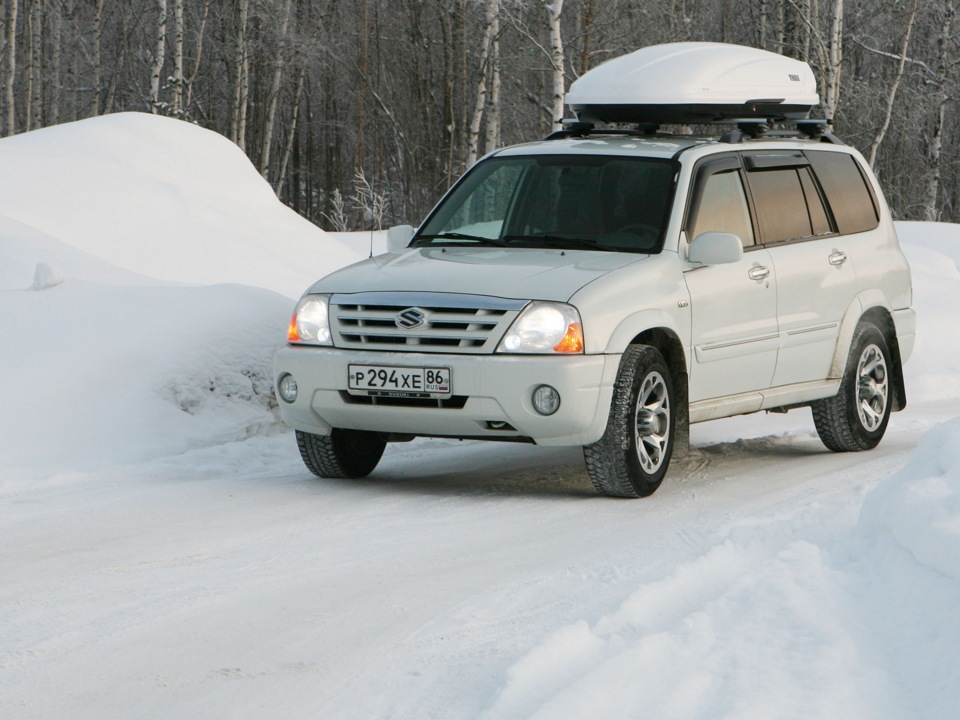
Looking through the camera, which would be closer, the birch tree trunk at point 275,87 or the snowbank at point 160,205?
the snowbank at point 160,205

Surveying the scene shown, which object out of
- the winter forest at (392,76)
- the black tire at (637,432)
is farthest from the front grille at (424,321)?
the winter forest at (392,76)

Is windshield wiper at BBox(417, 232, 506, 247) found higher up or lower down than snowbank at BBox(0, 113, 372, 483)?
higher up

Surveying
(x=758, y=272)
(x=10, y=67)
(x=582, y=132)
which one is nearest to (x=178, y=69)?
(x=10, y=67)

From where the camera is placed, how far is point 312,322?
7.05 m

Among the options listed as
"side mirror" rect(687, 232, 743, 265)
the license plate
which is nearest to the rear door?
"side mirror" rect(687, 232, 743, 265)

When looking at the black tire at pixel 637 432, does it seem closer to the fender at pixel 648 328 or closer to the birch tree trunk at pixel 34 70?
the fender at pixel 648 328

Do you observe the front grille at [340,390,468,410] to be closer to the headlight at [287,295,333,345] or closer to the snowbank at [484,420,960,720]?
the headlight at [287,295,333,345]

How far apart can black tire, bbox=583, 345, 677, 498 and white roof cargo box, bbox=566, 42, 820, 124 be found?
81.7 inches

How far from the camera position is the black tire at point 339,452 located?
741 cm

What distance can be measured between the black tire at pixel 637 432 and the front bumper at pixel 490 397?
92mm

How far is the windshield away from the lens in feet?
24.5

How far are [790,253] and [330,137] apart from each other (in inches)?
1480

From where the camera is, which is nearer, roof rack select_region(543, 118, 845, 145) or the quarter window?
the quarter window

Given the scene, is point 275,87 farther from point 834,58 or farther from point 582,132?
point 582,132
